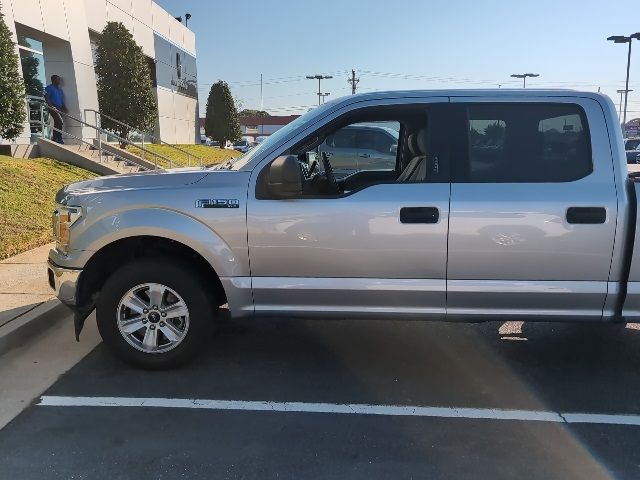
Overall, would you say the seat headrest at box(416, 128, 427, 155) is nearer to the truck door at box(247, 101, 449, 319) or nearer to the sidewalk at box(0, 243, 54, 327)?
the truck door at box(247, 101, 449, 319)

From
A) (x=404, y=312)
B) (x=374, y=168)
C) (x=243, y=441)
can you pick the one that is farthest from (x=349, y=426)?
(x=374, y=168)

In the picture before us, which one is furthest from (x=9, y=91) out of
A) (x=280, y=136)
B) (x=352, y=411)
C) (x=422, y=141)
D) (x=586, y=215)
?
(x=586, y=215)

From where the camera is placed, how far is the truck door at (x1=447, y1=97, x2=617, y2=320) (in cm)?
355

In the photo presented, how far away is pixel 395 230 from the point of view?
3633mm

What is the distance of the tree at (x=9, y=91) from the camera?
11508 mm

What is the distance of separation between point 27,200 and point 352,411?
7785 millimetres

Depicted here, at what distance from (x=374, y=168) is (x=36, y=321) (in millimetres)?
3345

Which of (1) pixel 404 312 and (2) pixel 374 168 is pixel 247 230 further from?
(2) pixel 374 168

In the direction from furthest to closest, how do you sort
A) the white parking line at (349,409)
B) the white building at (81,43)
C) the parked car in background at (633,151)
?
the parked car in background at (633,151) → the white building at (81,43) → the white parking line at (349,409)

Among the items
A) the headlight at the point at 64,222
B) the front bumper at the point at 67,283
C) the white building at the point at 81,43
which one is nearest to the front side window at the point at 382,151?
the headlight at the point at 64,222

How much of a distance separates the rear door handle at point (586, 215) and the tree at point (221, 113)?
33197mm

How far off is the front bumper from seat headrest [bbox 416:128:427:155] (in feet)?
8.33

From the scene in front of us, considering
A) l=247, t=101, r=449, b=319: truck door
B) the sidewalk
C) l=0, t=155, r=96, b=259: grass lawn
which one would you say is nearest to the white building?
l=0, t=155, r=96, b=259: grass lawn

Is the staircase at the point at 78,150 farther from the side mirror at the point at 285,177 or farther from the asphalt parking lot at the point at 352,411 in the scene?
the side mirror at the point at 285,177
